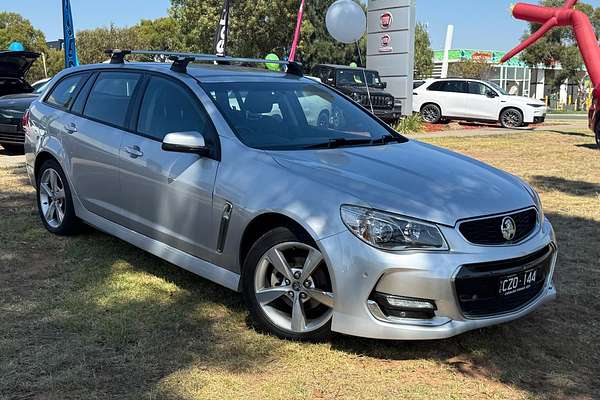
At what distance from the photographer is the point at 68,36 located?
17.3 meters

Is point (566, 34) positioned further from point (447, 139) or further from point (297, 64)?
point (297, 64)

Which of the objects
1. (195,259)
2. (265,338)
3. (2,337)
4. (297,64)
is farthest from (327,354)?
(297,64)

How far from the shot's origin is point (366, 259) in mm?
3180

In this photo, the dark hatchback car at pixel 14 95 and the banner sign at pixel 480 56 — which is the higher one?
the banner sign at pixel 480 56

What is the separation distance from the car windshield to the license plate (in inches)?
57.6

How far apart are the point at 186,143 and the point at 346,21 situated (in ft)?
53.2

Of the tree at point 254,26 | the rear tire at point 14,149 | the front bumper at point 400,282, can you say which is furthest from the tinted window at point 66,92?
the tree at point 254,26

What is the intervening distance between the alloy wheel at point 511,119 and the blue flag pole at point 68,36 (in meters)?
13.7

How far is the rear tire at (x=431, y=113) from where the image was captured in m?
21.8

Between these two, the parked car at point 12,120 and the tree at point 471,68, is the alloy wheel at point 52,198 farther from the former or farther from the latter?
the tree at point 471,68

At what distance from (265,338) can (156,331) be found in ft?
2.21

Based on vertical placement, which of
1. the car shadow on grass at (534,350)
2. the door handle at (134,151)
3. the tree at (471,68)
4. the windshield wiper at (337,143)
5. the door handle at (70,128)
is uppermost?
the tree at (471,68)

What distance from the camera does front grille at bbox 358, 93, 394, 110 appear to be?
706 inches

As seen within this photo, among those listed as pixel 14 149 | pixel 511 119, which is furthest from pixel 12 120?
pixel 511 119
